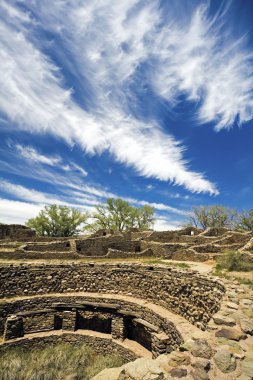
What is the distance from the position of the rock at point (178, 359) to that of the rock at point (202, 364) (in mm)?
185

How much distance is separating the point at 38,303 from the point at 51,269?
209cm

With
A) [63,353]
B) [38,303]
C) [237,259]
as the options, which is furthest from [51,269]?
[237,259]

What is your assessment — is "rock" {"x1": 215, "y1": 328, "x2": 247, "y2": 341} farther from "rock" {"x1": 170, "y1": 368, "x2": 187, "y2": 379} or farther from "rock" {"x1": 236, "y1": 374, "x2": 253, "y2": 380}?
"rock" {"x1": 170, "y1": 368, "x2": 187, "y2": 379}

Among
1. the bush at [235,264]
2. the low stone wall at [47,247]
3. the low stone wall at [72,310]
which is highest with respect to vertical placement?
the low stone wall at [47,247]

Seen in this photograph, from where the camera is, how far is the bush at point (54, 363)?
359 inches

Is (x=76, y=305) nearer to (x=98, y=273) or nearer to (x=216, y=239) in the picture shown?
(x=98, y=273)

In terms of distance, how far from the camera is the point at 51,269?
15.6 metres

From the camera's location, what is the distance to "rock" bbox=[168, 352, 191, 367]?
4.79 metres

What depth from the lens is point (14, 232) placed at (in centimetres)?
2859

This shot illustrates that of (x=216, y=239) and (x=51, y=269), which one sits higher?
(x=216, y=239)

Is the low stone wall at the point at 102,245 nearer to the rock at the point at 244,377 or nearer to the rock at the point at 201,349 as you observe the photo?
the rock at the point at 201,349

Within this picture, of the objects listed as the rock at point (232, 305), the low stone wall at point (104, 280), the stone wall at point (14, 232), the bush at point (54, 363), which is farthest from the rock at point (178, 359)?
the stone wall at point (14, 232)

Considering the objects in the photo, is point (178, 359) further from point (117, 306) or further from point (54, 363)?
point (117, 306)

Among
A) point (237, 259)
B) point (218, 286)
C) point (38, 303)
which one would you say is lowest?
point (38, 303)
